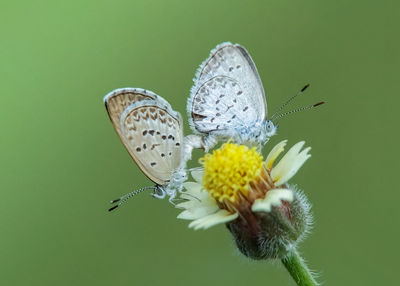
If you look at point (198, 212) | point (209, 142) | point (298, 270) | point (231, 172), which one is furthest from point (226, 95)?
point (298, 270)

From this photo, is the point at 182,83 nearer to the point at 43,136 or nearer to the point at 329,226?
the point at 43,136

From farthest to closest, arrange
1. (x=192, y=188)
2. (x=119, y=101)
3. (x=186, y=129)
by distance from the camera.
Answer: (x=186, y=129) → (x=119, y=101) → (x=192, y=188)

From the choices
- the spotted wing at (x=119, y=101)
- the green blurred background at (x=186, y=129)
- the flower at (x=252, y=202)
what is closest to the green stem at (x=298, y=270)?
the flower at (x=252, y=202)

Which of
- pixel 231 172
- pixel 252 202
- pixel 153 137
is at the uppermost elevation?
pixel 153 137

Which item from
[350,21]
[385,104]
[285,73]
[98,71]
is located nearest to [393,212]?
[385,104]

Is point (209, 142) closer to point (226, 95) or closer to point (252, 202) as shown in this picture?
point (226, 95)

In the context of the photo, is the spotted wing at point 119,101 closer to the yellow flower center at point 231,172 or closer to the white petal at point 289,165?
the yellow flower center at point 231,172
